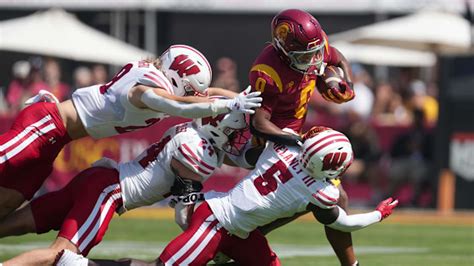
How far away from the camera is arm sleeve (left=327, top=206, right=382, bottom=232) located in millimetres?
8250

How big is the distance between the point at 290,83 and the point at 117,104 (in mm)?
1277

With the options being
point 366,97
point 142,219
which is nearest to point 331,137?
point 142,219

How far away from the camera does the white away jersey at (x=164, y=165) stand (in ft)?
27.5

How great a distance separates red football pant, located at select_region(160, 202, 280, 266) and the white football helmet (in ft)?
1.84

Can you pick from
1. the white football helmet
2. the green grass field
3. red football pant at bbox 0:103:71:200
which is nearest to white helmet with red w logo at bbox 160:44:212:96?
the white football helmet

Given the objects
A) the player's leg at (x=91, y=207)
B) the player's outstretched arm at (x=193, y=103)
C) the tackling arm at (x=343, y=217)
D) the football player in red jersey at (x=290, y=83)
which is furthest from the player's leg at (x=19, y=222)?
the tackling arm at (x=343, y=217)

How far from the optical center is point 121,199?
8.41m

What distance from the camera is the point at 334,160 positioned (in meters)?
7.91

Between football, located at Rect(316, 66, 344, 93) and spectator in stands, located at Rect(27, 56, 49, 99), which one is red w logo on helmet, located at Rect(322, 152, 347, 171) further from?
spectator in stands, located at Rect(27, 56, 49, 99)

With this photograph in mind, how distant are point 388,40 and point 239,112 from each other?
38.0 feet

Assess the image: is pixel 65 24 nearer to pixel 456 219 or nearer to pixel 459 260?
pixel 456 219

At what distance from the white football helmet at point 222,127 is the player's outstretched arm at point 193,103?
25 cm

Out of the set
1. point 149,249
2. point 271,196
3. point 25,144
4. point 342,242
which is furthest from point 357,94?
point 271,196

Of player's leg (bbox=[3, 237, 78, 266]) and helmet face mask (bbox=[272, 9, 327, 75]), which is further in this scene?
helmet face mask (bbox=[272, 9, 327, 75])
